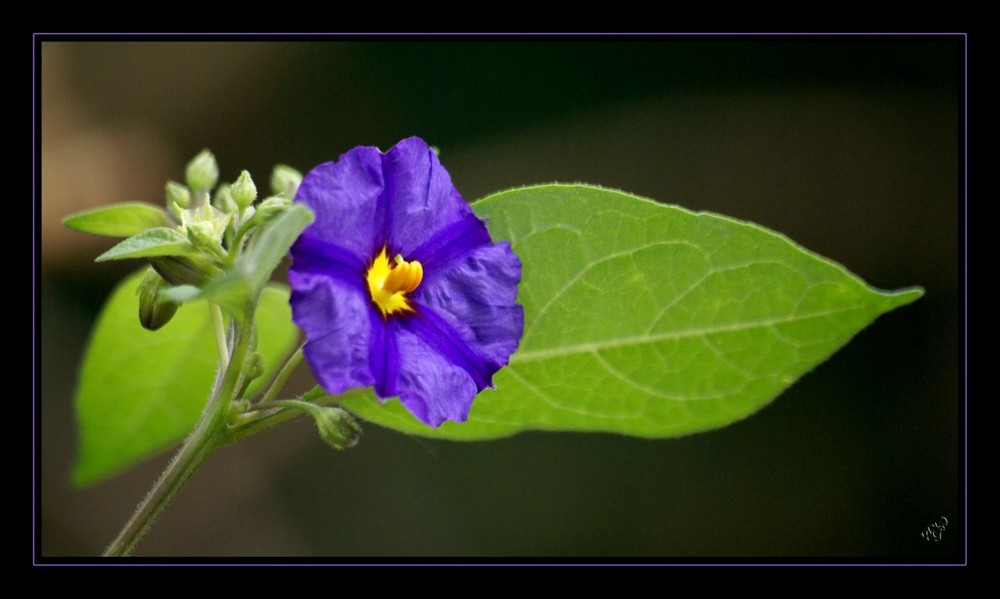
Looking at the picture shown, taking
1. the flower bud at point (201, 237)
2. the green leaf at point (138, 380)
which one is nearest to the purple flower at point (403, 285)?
the flower bud at point (201, 237)

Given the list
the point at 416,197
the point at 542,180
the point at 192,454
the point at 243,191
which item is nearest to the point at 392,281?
the point at 416,197

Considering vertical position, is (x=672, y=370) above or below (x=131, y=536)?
→ above

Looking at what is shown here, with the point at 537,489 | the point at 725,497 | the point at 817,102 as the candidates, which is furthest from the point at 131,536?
the point at 817,102

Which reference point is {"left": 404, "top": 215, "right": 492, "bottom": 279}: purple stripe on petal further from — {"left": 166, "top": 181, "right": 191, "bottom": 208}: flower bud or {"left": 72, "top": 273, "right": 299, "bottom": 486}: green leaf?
{"left": 72, "top": 273, "right": 299, "bottom": 486}: green leaf

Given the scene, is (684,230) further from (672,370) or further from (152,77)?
(152,77)

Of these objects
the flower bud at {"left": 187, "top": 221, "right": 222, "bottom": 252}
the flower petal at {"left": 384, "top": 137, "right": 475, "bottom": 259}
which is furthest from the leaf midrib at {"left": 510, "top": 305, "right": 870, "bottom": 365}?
the flower bud at {"left": 187, "top": 221, "right": 222, "bottom": 252}

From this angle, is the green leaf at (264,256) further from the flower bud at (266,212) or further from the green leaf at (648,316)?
the green leaf at (648,316)
